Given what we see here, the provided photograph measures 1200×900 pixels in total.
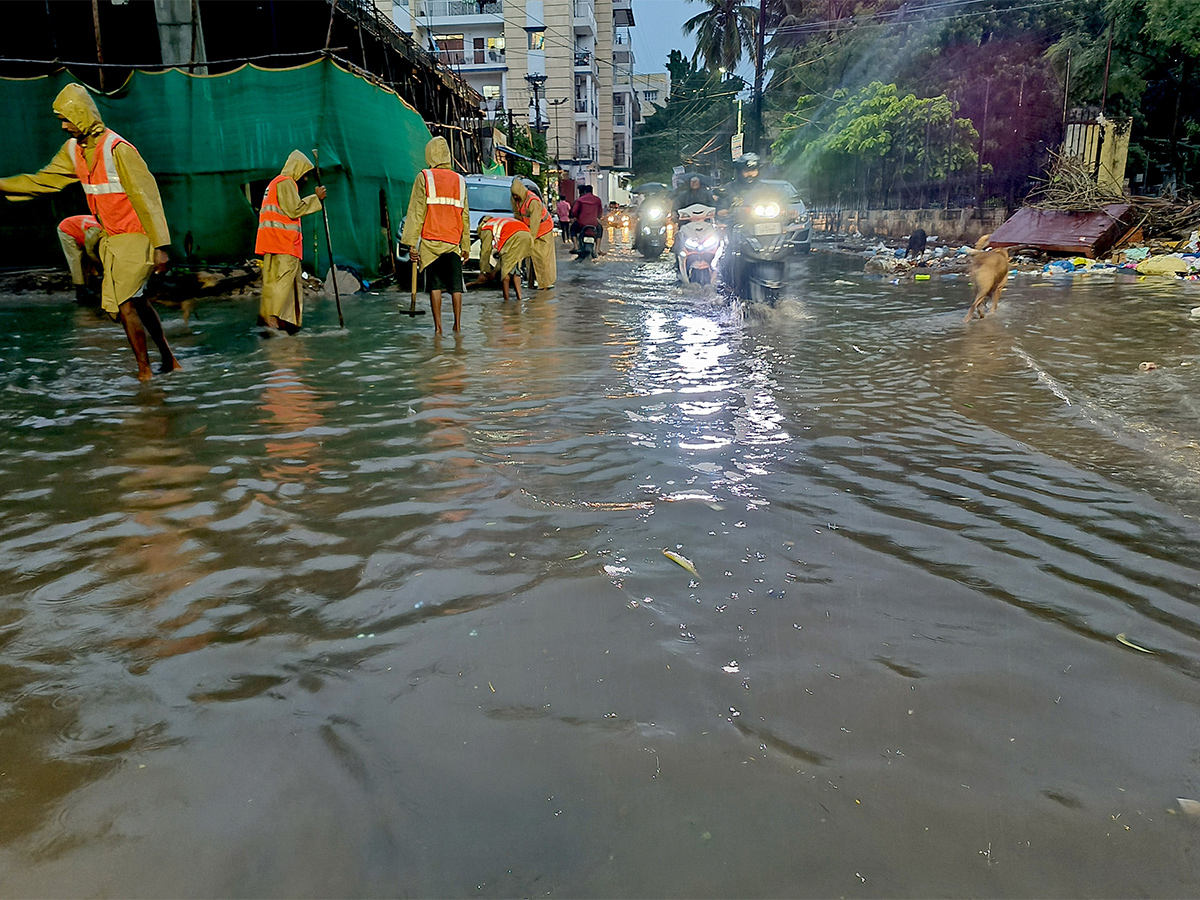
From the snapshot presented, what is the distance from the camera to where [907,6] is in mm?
26078

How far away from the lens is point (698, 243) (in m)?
12.8

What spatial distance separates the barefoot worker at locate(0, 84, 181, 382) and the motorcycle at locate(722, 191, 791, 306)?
7.04 meters

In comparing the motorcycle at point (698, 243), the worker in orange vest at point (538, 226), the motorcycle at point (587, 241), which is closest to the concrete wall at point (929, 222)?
the motorcycle at point (698, 243)

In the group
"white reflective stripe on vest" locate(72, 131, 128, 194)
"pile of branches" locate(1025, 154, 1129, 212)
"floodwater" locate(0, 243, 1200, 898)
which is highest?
"pile of branches" locate(1025, 154, 1129, 212)

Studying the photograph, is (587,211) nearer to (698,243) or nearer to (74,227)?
(698,243)

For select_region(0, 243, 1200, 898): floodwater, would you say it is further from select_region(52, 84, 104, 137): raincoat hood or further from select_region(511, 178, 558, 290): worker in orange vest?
select_region(511, 178, 558, 290): worker in orange vest

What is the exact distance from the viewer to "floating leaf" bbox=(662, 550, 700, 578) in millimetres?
2949

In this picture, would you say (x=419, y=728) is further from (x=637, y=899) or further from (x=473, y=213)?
(x=473, y=213)

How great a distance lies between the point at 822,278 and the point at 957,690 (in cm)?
1382

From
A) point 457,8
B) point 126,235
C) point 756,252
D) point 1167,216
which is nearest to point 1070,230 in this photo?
point 1167,216

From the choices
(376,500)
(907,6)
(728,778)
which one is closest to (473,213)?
(376,500)

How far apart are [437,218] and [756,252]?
4.37 m

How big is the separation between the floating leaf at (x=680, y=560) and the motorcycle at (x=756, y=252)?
8204 mm

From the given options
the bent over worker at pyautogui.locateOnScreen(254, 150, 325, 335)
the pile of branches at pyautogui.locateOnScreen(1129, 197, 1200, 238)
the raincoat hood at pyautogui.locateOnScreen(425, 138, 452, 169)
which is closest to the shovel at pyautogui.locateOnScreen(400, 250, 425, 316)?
the raincoat hood at pyautogui.locateOnScreen(425, 138, 452, 169)
